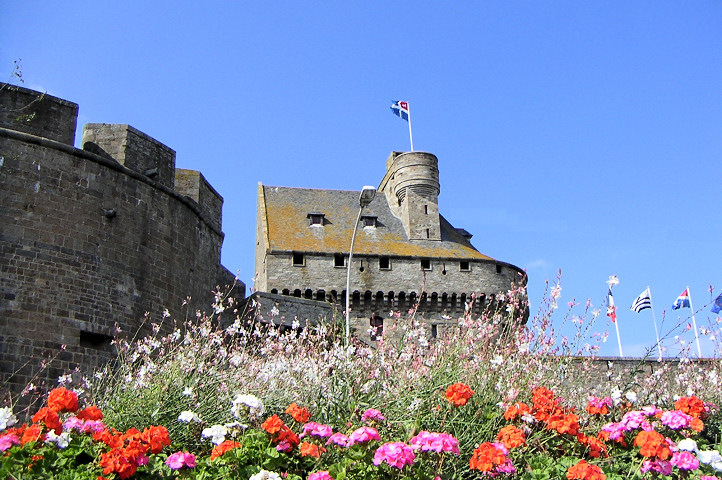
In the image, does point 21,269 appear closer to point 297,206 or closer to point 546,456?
point 546,456

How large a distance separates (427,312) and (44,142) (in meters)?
22.8

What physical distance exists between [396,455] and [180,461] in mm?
1275

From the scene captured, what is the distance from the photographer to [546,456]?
202 inches

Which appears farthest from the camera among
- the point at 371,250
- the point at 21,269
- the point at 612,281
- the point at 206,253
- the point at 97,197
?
the point at 371,250

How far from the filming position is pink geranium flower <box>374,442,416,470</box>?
4.20 meters

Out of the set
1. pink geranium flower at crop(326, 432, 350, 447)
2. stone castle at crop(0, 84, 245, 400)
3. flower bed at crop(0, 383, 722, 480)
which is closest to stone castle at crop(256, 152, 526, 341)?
stone castle at crop(0, 84, 245, 400)

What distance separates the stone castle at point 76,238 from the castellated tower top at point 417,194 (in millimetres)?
20475

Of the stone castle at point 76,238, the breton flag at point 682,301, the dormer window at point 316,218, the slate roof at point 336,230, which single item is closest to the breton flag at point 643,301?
the breton flag at point 682,301

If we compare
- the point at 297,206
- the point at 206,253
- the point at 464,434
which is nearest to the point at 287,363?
the point at 464,434

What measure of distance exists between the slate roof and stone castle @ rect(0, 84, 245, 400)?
17.6m

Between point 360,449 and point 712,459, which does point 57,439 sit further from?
point 712,459

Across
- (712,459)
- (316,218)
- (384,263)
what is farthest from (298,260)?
(712,459)

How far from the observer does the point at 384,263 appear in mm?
32406

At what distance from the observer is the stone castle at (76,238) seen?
11039mm
